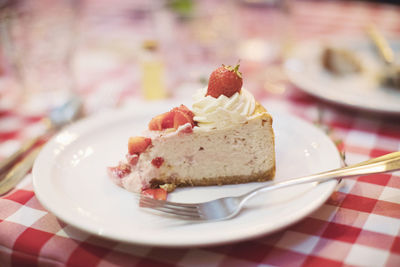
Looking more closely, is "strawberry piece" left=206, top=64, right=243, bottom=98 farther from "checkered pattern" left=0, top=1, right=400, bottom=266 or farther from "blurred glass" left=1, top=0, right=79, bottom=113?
"blurred glass" left=1, top=0, right=79, bottom=113

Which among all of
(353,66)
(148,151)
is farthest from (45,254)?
(353,66)

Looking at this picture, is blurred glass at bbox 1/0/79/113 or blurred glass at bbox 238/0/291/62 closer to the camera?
blurred glass at bbox 1/0/79/113

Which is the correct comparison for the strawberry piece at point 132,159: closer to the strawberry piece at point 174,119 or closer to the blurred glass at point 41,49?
the strawberry piece at point 174,119

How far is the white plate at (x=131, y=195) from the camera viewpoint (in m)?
1.05

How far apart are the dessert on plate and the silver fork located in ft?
0.59

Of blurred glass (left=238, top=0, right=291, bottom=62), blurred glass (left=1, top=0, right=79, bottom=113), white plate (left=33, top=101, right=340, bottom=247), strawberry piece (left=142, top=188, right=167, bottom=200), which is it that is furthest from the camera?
blurred glass (left=238, top=0, right=291, bottom=62)

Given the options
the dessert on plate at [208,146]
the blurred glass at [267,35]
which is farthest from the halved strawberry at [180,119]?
the blurred glass at [267,35]

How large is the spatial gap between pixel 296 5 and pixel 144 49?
7.63 ft

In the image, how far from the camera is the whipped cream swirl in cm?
139

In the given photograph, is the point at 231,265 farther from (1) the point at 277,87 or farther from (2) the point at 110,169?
(1) the point at 277,87

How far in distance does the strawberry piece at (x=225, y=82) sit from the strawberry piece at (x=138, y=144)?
310 mm

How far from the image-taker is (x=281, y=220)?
1.06 m

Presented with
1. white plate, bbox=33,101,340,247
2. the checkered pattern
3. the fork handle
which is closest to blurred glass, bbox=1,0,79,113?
white plate, bbox=33,101,340,247

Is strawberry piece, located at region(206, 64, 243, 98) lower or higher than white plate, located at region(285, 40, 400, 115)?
higher
